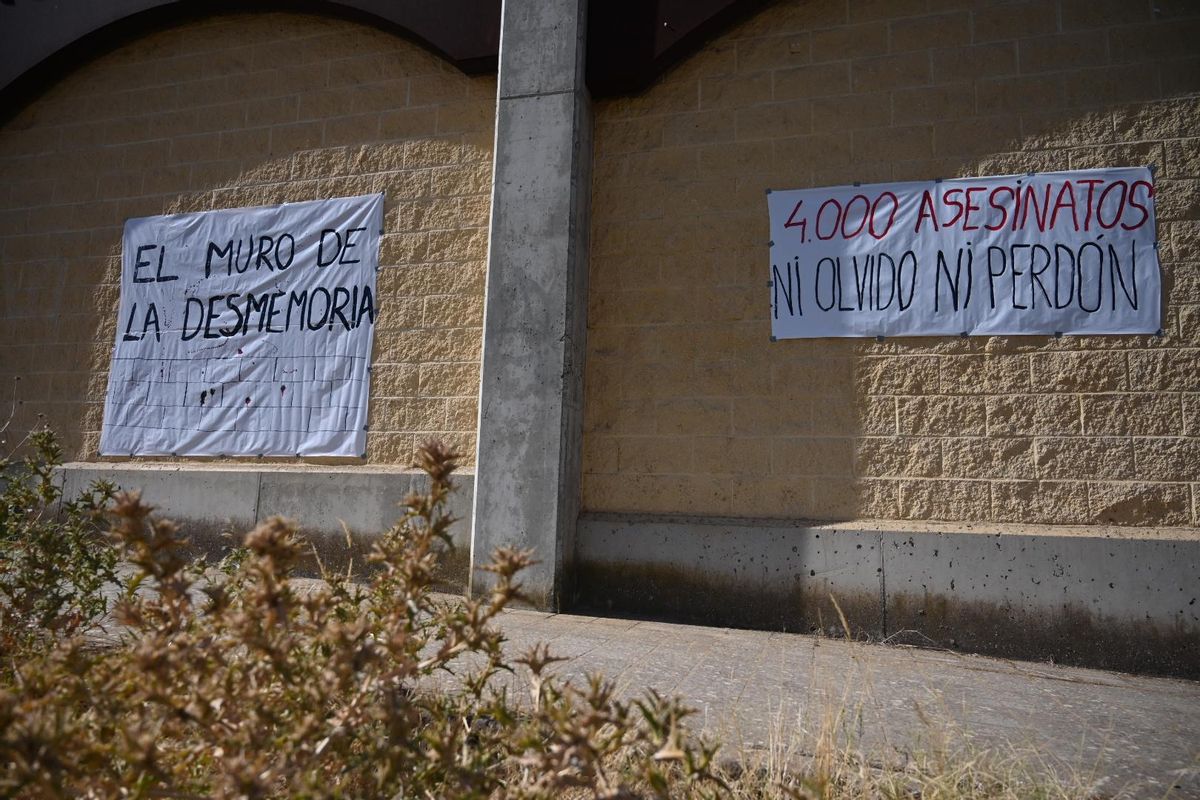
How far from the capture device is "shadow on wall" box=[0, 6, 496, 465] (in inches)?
216

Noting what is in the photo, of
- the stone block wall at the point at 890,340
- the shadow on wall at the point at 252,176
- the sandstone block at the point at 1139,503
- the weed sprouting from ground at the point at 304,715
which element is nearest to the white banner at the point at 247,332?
the shadow on wall at the point at 252,176

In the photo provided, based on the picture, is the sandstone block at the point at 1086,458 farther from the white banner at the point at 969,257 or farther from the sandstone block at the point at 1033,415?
the white banner at the point at 969,257

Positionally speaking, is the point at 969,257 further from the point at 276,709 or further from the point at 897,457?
the point at 276,709

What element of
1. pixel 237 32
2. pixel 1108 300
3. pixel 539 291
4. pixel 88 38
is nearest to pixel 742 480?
pixel 539 291

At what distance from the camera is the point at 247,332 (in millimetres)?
5887

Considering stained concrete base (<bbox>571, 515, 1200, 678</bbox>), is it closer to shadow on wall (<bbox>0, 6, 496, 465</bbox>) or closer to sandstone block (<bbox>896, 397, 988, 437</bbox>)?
sandstone block (<bbox>896, 397, 988, 437</bbox>)

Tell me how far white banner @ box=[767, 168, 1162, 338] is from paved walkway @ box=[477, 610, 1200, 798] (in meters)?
1.87

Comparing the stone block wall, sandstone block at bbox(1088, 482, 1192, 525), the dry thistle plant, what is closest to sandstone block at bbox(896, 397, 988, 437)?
the stone block wall

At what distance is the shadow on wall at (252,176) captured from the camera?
216 inches

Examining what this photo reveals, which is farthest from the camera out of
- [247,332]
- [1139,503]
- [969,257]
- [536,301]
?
[247,332]

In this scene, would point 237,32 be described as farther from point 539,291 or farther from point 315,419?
point 539,291

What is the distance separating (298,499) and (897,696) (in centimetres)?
406

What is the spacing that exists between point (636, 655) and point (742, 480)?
153 cm

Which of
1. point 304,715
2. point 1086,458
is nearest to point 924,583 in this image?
point 1086,458
